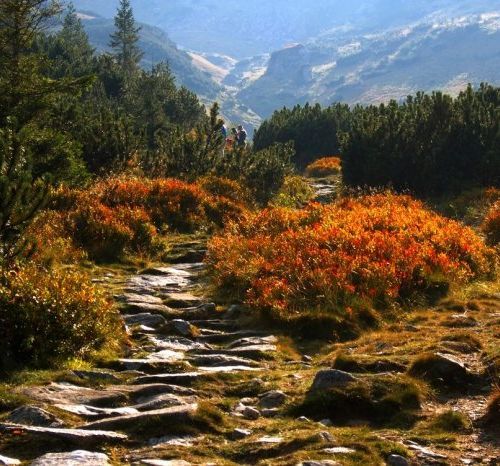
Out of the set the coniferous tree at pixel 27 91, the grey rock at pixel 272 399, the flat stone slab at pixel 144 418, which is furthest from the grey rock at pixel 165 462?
the coniferous tree at pixel 27 91

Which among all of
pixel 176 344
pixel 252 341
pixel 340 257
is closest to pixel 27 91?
pixel 340 257

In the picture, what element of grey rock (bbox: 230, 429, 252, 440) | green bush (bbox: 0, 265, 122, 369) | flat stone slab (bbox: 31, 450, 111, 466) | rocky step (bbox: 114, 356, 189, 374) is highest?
green bush (bbox: 0, 265, 122, 369)

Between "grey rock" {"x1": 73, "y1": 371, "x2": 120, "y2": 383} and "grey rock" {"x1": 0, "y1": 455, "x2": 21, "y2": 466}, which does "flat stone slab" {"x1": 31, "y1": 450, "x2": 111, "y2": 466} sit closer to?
"grey rock" {"x1": 0, "y1": 455, "x2": 21, "y2": 466}

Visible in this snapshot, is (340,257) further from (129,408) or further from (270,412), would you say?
(129,408)

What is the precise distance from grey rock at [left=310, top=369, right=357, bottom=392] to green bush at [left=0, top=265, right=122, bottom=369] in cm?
276

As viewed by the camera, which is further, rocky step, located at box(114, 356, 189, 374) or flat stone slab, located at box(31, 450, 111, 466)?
rocky step, located at box(114, 356, 189, 374)

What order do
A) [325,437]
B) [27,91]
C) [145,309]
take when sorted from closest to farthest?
[325,437] → [145,309] → [27,91]

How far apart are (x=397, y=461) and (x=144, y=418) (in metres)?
2.04

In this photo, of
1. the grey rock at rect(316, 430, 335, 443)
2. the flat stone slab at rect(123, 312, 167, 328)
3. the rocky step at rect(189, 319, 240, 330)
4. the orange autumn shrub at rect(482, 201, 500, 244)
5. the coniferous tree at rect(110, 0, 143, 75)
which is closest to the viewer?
the grey rock at rect(316, 430, 335, 443)

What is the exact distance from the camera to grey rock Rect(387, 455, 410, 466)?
A: 498cm

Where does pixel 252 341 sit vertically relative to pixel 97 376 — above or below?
below

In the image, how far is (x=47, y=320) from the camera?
7.59 m

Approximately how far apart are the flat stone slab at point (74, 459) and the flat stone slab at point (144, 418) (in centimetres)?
61

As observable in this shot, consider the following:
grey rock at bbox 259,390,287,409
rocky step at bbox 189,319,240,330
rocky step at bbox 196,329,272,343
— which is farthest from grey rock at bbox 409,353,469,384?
rocky step at bbox 189,319,240,330
